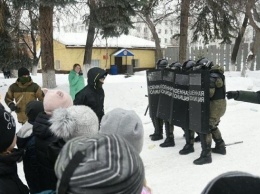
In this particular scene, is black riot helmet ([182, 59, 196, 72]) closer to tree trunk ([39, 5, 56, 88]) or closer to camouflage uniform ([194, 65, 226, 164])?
camouflage uniform ([194, 65, 226, 164])

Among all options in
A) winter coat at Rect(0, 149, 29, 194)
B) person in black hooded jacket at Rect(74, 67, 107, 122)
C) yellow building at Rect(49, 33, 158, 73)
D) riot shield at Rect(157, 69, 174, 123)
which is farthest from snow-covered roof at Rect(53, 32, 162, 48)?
winter coat at Rect(0, 149, 29, 194)

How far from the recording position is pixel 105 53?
32.0 meters

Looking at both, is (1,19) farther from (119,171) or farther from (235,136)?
(119,171)

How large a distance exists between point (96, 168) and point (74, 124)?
1.06 m

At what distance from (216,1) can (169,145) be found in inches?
412

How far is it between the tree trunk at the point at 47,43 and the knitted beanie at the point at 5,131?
36.1ft

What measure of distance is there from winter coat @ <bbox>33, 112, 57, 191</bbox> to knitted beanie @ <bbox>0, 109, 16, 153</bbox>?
415 millimetres

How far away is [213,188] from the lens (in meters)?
1.22

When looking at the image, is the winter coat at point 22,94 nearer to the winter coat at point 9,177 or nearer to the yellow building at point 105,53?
the winter coat at point 9,177

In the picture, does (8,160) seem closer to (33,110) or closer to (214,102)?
(33,110)

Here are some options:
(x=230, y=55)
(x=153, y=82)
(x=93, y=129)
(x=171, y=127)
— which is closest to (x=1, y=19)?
(x=153, y=82)

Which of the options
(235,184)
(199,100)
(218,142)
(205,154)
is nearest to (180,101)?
(199,100)

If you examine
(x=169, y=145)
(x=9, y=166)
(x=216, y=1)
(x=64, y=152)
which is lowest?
(x=169, y=145)

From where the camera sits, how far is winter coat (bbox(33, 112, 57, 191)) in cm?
239
